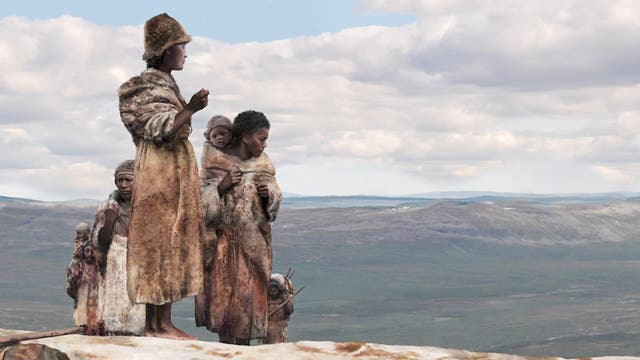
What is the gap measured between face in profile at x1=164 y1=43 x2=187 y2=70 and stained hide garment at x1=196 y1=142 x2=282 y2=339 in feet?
6.09

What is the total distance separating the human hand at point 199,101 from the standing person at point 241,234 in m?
2.19

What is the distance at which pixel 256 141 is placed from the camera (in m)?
15.2

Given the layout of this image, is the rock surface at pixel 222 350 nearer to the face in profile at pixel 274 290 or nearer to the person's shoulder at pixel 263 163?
the person's shoulder at pixel 263 163

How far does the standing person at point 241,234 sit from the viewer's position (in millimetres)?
15188

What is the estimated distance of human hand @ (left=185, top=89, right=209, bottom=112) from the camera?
505 inches

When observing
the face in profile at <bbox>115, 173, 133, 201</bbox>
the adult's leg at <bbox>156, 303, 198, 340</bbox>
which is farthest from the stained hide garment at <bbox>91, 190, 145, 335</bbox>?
the adult's leg at <bbox>156, 303, 198, 340</bbox>

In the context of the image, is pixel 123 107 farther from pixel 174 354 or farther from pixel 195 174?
pixel 174 354

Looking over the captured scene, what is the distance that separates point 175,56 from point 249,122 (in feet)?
5.94

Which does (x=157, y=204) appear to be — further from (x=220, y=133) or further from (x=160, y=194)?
(x=220, y=133)

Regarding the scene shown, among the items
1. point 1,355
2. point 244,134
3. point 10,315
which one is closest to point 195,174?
point 244,134

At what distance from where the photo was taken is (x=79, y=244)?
16.2 m

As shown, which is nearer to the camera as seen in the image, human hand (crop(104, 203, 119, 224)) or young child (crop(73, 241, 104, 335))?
human hand (crop(104, 203, 119, 224))

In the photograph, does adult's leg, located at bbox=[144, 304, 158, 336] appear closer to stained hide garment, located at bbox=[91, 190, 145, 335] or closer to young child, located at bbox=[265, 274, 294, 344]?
stained hide garment, located at bbox=[91, 190, 145, 335]

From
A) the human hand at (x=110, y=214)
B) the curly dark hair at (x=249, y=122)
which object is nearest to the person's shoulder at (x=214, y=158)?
the curly dark hair at (x=249, y=122)
